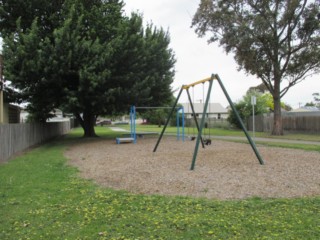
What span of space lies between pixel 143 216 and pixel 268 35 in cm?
2266

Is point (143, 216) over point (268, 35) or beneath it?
beneath

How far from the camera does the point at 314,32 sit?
79.7 feet

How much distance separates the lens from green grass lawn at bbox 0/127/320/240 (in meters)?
4.28

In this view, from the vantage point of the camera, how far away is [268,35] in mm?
24594

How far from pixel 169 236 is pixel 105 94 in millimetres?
14856

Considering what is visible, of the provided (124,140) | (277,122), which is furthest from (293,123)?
(124,140)

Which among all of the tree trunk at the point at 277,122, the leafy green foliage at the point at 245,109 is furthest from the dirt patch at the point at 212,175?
the leafy green foliage at the point at 245,109

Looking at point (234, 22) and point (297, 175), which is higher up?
point (234, 22)

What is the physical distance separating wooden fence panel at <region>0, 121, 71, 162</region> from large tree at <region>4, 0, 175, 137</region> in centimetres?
143

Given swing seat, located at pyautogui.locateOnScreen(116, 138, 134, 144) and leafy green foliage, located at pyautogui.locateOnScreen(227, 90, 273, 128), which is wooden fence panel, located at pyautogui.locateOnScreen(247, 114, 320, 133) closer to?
leafy green foliage, located at pyautogui.locateOnScreen(227, 90, 273, 128)

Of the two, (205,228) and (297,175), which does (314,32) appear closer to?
(297,175)

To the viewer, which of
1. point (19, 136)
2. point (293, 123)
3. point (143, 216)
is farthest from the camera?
point (293, 123)

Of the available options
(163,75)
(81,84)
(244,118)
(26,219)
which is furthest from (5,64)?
(244,118)

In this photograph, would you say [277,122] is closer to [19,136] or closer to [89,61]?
[89,61]
